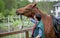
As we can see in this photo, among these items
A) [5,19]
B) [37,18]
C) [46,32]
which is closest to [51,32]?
[46,32]

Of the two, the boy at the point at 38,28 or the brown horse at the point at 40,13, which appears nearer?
the boy at the point at 38,28

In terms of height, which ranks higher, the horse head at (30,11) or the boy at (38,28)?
the horse head at (30,11)

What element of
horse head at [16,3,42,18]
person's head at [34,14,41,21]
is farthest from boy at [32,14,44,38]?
horse head at [16,3,42,18]

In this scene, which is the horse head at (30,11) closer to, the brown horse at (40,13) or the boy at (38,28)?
the brown horse at (40,13)

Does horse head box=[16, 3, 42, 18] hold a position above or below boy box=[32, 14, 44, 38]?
above

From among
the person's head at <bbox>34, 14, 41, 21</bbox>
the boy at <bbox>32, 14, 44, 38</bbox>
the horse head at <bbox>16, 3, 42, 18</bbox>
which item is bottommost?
the boy at <bbox>32, 14, 44, 38</bbox>

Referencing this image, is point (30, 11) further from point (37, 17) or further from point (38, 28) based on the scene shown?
point (38, 28)

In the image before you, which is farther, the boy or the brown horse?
the brown horse

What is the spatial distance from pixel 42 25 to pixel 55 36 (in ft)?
1.10

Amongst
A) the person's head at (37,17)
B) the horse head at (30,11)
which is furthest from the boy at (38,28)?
the horse head at (30,11)

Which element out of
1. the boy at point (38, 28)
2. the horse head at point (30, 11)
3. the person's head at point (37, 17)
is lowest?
the boy at point (38, 28)

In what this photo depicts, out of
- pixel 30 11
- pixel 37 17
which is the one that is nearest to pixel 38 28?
pixel 37 17

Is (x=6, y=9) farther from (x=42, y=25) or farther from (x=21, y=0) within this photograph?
(x=42, y=25)

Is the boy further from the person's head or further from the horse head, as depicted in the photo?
the horse head
